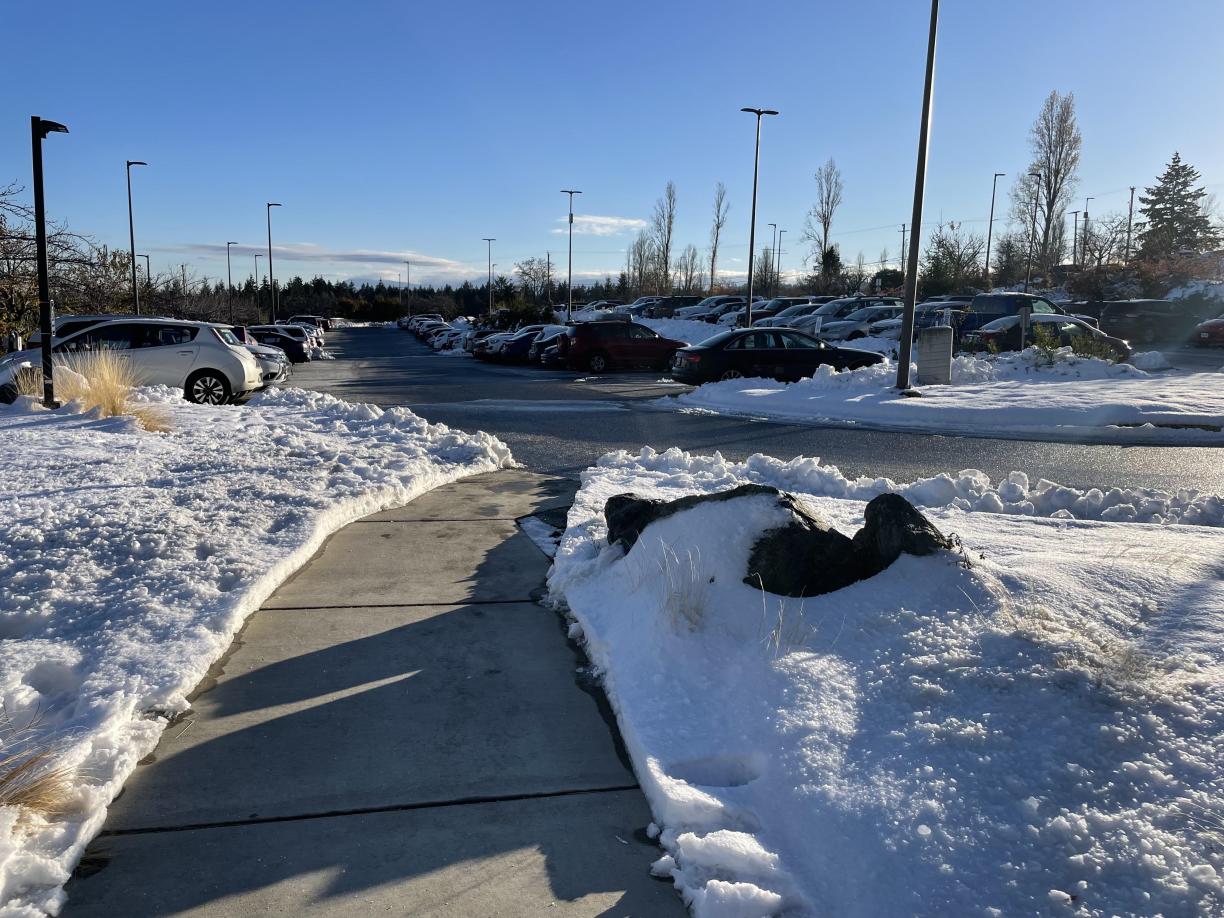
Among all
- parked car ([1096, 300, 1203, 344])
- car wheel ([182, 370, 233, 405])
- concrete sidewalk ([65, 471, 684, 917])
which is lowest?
concrete sidewalk ([65, 471, 684, 917])

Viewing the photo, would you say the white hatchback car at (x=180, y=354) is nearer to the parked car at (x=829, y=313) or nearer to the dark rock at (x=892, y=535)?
the dark rock at (x=892, y=535)

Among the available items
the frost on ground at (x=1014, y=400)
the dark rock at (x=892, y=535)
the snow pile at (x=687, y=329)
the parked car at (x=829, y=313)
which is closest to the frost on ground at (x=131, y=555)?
the dark rock at (x=892, y=535)

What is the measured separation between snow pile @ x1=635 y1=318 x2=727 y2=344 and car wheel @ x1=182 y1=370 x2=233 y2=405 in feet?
88.5

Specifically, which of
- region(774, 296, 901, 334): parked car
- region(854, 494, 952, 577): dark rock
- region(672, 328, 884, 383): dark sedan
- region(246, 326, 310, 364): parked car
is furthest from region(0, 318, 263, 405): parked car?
region(774, 296, 901, 334): parked car

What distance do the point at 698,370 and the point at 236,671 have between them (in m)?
17.1

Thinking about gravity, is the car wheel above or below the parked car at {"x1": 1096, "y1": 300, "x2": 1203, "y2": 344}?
below

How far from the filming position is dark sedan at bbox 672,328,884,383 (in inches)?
831

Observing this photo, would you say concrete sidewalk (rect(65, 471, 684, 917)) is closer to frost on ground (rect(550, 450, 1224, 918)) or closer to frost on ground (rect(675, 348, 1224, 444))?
frost on ground (rect(550, 450, 1224, 918))

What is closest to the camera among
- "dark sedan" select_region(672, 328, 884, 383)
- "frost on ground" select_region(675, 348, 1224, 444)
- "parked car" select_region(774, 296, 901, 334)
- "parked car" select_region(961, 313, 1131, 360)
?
"frost on ground" select_region(675, 348, 1224, 444)

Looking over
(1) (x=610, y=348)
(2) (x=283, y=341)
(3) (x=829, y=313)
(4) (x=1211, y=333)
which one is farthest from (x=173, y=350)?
(4) (x=1211, y=333)

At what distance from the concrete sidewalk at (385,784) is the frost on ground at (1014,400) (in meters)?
11.7

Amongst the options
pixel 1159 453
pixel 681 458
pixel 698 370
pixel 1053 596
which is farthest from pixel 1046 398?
pixel 1053 596

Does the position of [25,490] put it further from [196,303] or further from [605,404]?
[196,303]

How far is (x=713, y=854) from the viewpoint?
300 cm
